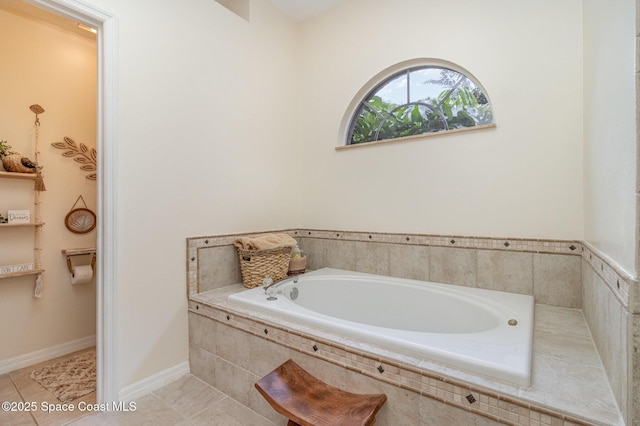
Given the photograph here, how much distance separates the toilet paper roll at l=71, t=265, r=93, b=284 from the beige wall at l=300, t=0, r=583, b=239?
1845mm

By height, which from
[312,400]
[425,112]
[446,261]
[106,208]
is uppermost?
[425,112]

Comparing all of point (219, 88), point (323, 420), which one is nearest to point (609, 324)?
point (323, 420)

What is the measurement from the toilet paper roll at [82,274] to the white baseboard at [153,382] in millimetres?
1074

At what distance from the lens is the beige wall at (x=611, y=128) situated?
2.77ft

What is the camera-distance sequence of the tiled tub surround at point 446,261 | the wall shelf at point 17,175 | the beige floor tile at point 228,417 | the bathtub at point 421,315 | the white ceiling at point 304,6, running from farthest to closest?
1. the white ceiling at point 304,6
2. the wall shelf at point 17,175
3. the tiled tub surround at point 446,261
4. the beige floor tile at point 228,417
5. the bathtub at point 421,315

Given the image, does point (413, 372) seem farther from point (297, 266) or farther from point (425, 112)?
point (425, 112)

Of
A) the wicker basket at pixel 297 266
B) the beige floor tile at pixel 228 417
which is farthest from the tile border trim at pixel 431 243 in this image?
the beige floor tile at pixel 228 417

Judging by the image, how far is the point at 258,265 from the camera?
7.00 ft

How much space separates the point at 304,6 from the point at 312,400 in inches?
116

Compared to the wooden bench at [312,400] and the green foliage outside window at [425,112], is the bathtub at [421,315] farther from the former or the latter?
the green foliage outside window at [425,112]

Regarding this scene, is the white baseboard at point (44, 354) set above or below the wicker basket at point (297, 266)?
below

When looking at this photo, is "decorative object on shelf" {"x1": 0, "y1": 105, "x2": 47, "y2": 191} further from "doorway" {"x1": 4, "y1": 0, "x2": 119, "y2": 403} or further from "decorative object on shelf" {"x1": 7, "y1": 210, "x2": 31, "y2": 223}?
"doorway" {"x1": 4, "y1": 0, "x2": 119, "y2": 403}

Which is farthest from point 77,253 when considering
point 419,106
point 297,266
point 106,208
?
point 419,106

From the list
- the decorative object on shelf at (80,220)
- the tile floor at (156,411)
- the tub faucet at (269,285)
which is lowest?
the tile floor at (156,411)
